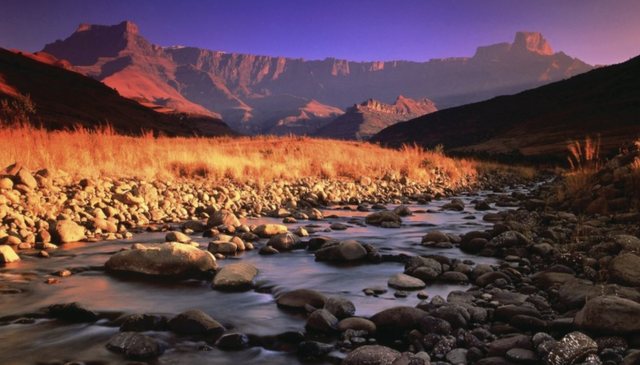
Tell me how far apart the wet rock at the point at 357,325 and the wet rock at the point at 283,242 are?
301 cm

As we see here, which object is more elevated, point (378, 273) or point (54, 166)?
point (54, 166)

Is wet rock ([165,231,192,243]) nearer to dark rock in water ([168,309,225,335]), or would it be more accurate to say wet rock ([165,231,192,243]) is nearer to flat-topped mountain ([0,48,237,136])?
dark rock in water ([168,309,225,335])

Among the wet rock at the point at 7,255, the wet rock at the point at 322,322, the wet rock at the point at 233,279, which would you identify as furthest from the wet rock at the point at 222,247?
the wet rock at the point at 322,322

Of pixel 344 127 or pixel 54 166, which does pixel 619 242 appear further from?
pixel 344 127

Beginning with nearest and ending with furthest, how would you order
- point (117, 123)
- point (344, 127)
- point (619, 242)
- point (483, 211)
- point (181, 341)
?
point (181, 341) < point (619, 242) < point (483, 211) < point (117, 123) < point (344, 127)

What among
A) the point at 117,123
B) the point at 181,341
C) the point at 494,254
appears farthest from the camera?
the point at 117,123

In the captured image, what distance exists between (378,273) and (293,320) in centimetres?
180

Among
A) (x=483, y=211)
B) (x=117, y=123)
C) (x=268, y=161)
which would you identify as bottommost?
(x=483, y=211)

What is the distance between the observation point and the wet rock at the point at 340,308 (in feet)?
12.4

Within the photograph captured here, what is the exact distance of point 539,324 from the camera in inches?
130

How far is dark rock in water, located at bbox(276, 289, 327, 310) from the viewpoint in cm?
411

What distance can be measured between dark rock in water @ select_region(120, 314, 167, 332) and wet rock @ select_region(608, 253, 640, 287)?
12.8 ft

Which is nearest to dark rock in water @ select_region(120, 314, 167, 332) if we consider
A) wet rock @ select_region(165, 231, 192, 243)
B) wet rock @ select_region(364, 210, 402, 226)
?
wet rock @ select_region(165, 231, 192, 243)

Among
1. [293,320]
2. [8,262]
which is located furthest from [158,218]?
[293,320]
